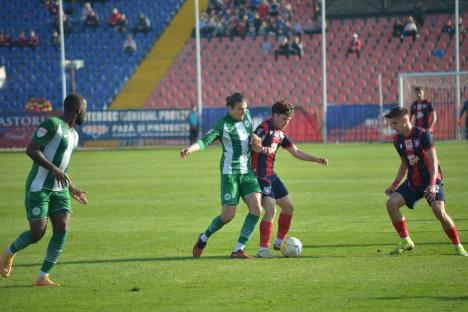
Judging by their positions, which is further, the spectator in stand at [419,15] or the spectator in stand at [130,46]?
the spectator in stand at [130,46]

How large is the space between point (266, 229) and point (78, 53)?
40925 mm

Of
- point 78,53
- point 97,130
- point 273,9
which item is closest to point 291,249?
point 97,130

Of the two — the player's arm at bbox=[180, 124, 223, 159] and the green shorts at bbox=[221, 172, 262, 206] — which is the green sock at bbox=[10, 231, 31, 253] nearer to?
the player's arm at bbox=[180, 124, 223, 159]

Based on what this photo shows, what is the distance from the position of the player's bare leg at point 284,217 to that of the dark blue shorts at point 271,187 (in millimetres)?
83

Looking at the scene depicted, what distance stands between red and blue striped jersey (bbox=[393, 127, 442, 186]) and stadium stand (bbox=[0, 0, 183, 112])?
125 ft

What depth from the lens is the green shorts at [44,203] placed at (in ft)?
29.6

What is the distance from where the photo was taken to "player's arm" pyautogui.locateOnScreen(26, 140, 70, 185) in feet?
28.5

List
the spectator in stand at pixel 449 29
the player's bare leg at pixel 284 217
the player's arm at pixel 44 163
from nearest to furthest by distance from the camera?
the player's arm at pixel 44 163 < the player's bare leg at pixel 284 217 < the spectator in stand at pixel 449 29

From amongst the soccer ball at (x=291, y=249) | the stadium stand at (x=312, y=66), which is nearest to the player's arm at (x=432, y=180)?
the soccer ball at (x=291, y=249)

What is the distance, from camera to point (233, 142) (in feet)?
36.3

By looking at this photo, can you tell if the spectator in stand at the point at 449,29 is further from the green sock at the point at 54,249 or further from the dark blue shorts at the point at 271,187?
the green sock at the point at 54,249

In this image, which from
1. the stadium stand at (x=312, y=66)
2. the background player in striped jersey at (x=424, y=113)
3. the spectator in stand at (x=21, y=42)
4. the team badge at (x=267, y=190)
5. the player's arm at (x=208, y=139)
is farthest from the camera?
the spectator in stand at (x=21, y=42)

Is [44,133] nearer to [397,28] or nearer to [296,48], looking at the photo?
[296,48]

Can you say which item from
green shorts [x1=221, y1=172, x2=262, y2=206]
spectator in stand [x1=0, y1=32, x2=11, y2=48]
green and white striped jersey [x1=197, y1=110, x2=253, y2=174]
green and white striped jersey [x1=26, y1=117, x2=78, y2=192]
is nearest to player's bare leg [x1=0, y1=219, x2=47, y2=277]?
green and white striped jersey [x1=26, y1=117, x2=78, y2=192]
